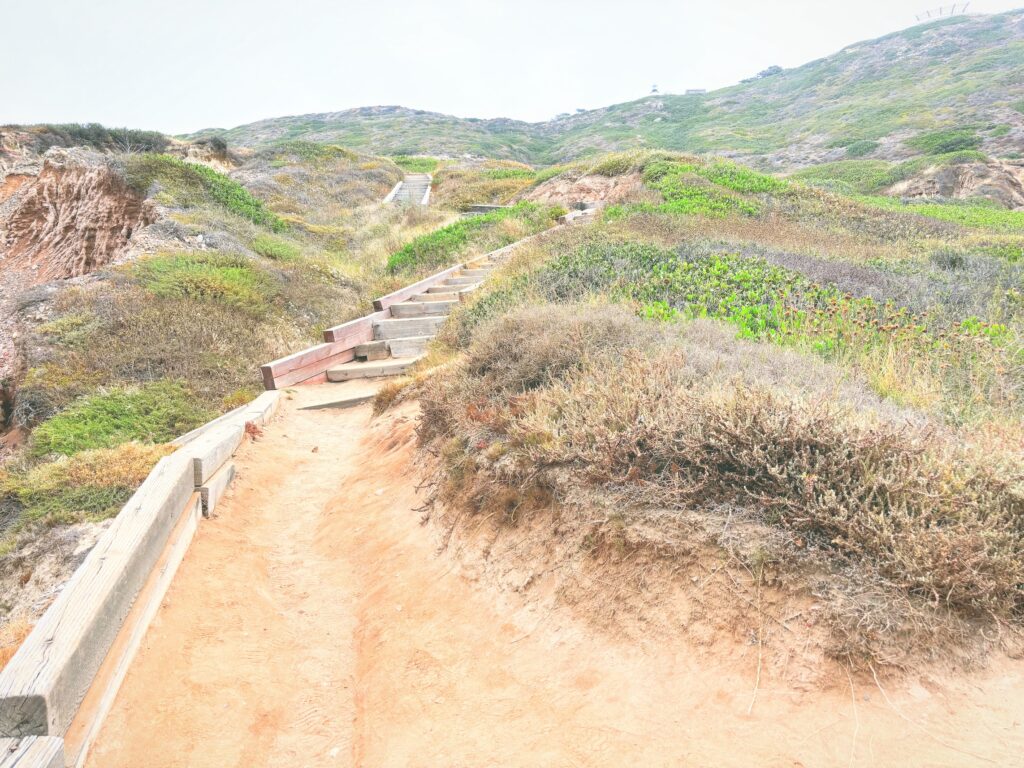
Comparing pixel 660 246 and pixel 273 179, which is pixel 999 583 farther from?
pixel 273 179

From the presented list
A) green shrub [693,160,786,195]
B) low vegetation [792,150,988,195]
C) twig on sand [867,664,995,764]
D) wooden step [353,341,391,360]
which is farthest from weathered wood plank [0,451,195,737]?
low vegetation [792,150,988,195]

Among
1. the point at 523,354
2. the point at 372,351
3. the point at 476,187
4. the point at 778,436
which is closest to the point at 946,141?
the point at 476,187

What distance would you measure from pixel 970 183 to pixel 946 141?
27.1 feet

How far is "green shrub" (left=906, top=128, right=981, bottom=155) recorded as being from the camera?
100ft

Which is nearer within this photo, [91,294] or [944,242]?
[91,294]

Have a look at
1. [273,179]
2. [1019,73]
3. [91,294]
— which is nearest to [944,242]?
[91,294]

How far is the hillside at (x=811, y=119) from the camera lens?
121ft

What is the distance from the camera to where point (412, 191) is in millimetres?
30109

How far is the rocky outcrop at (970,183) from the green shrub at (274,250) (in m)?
27.1

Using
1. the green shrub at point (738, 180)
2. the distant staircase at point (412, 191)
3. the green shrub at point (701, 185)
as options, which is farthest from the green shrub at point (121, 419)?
the distant staircase at point (412, 191)

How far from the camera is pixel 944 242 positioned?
12883mm

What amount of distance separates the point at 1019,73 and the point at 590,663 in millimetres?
56934

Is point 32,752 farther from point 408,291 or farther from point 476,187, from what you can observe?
point 476,187

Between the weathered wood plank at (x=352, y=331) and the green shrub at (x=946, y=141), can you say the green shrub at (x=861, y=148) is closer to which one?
the green shrub at (x=946, y=141)
